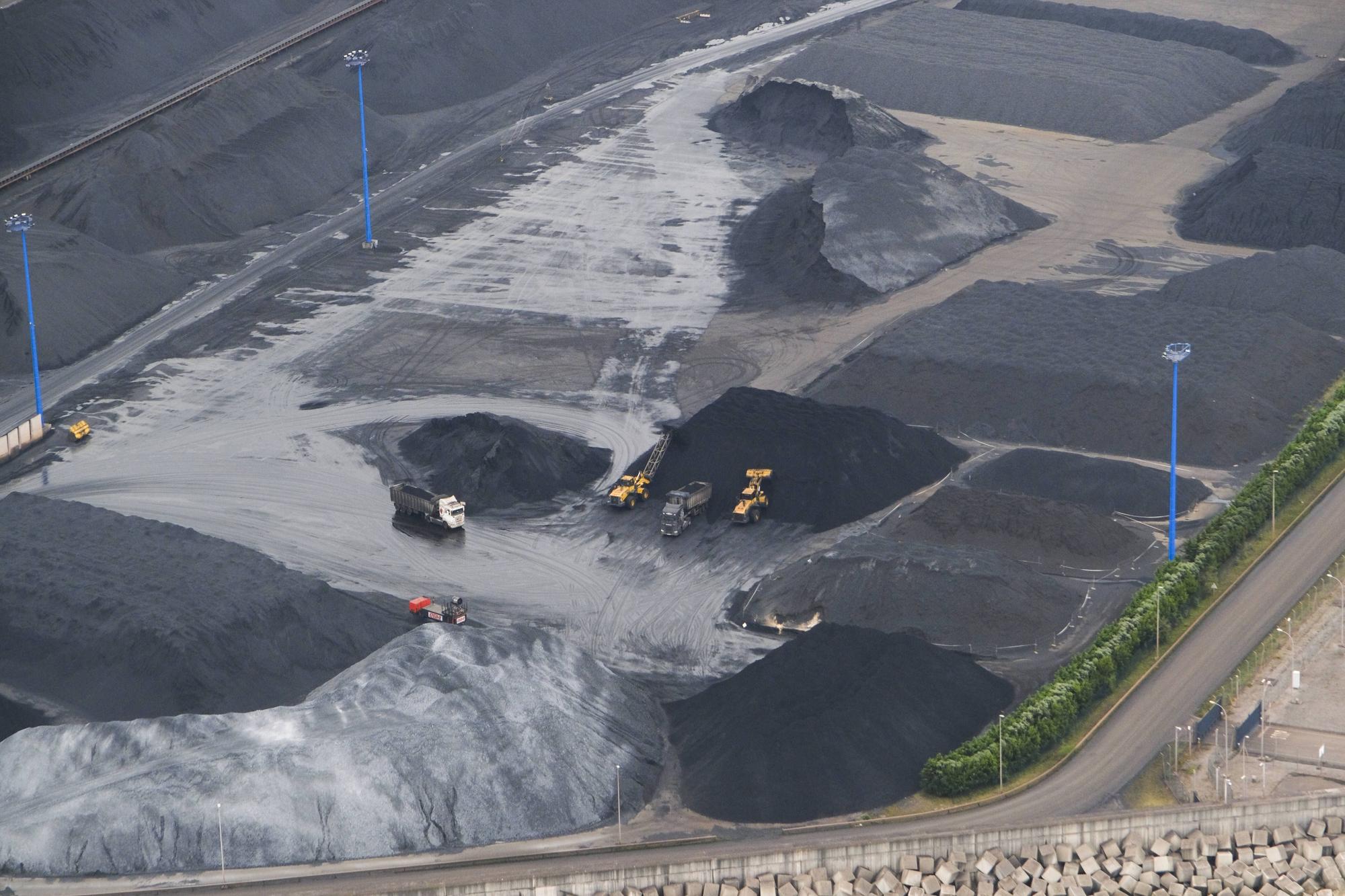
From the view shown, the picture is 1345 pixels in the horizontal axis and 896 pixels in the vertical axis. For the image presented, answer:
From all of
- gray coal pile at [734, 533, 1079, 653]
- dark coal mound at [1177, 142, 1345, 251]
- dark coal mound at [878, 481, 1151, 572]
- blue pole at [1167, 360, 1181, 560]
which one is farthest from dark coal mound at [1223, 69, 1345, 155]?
gray coal pile at [734, 533, 1079, 653]

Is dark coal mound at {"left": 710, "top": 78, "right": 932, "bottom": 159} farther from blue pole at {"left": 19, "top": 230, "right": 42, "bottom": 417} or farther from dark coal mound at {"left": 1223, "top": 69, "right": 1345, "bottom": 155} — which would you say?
blue pole at {"left": 19, "top": 230, "right": 42, "bottom": 417}

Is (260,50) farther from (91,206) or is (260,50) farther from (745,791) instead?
(745,791)

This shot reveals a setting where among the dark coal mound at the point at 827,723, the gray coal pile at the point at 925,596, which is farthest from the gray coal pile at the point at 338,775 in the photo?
the gray coal pile at the point at 925,596

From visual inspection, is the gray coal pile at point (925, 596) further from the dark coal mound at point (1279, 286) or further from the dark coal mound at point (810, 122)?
the dark coal mound at point (810, 122)

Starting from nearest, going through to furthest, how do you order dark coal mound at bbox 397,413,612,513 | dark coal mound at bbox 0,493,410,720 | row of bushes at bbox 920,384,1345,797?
row of bushes at bbox 920,384,1345,797, dark coal mound at bbox 0,493,410,720, dark coal mound at bbox 397,413,612,513

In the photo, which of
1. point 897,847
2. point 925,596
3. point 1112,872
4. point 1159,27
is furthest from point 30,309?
point 1159,27
